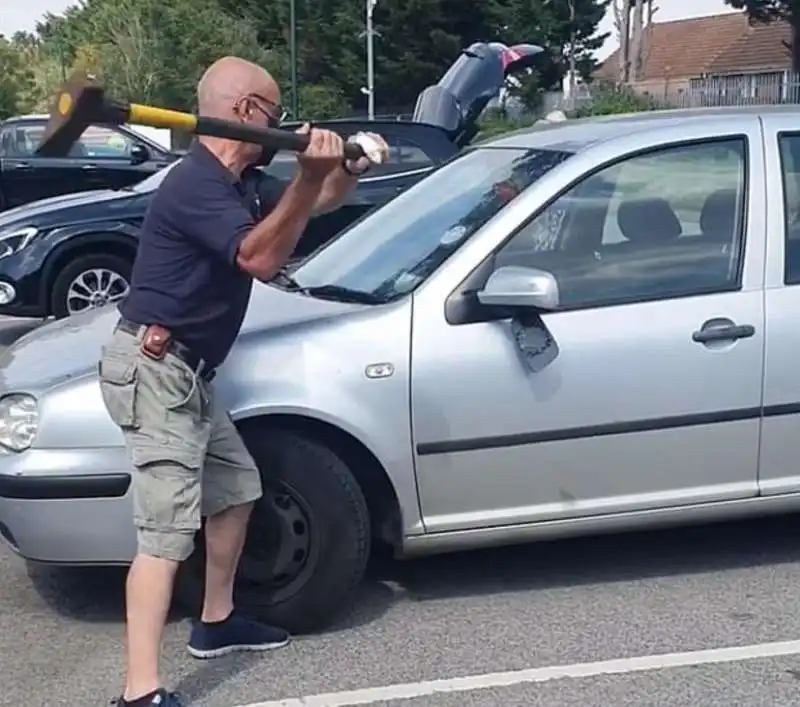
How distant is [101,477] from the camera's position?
4137mm

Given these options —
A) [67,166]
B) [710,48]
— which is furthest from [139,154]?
[710,48]

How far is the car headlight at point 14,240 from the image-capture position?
Result: 9703mm

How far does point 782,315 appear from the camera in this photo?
4.57 metres

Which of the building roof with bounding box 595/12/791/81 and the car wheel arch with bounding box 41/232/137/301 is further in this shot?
the building roof with bounding box 595/12/791/81

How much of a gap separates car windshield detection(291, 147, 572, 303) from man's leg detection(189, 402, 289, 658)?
776 mm

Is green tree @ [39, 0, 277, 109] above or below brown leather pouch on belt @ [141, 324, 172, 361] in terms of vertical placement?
below

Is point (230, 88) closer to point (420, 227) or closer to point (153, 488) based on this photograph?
point (153, 488)

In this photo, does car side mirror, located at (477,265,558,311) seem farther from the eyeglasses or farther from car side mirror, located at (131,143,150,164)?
car side mirror, located at (131,143,150,164)

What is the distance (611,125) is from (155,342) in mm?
1982

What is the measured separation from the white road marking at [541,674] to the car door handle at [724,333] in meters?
0.95

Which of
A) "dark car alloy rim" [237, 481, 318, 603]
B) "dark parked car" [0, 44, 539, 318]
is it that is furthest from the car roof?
"dark parked car" [0, 44, 539, 318]

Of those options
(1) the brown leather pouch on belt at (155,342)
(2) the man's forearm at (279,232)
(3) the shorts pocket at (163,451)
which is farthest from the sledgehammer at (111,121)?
(3) the shorts pocket at (163,451)

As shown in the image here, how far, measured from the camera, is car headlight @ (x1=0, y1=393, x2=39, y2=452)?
4.18 m

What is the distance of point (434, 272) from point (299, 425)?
64cm
